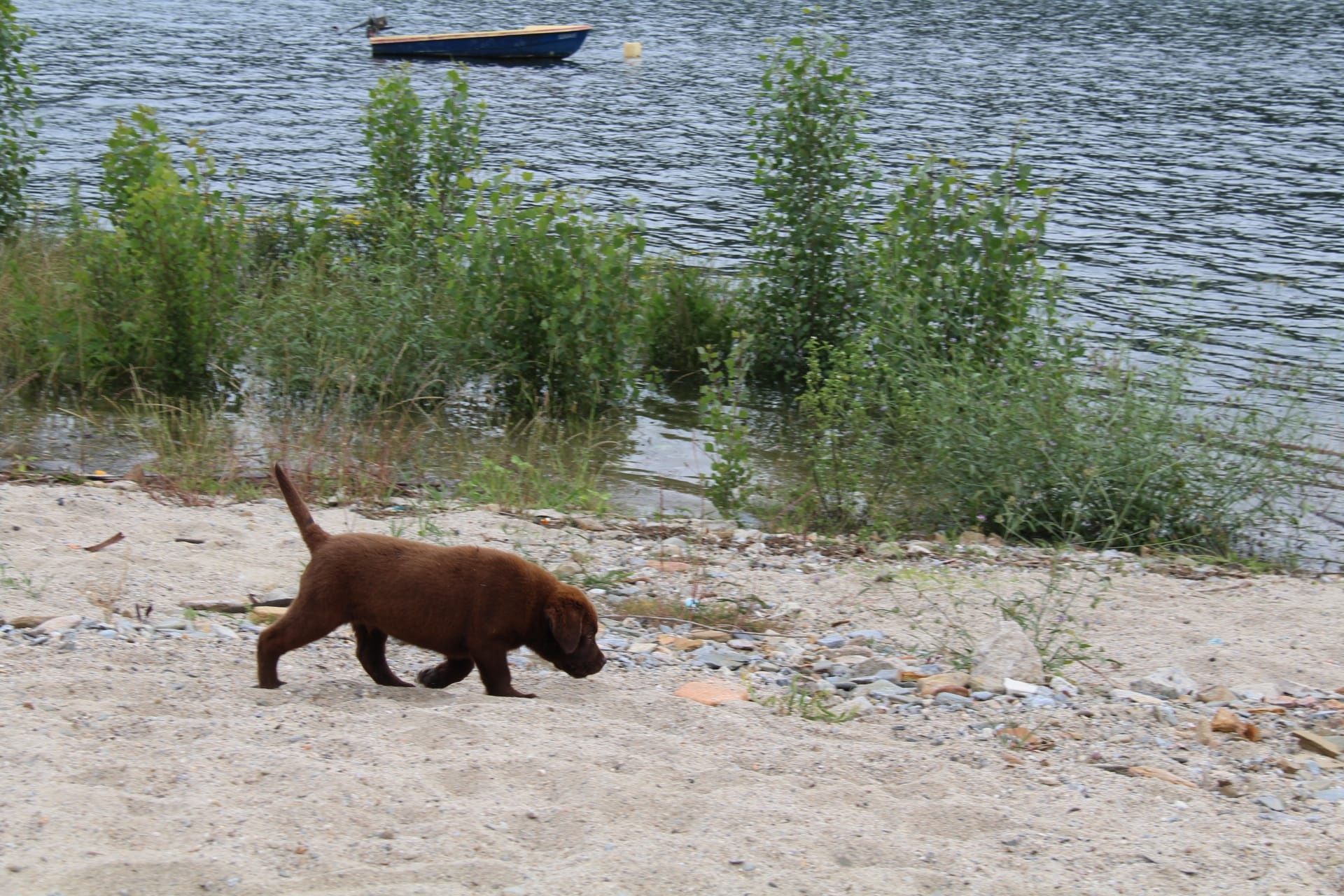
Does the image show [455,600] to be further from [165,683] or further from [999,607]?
[999,607]

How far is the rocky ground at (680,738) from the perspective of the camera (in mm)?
3734

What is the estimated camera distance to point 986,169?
2081 cm

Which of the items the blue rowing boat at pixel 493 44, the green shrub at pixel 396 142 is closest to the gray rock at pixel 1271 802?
the green shrub at pixel 396 142

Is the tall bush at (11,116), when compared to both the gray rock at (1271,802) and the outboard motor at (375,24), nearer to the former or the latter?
the gray rock at (1271,802)

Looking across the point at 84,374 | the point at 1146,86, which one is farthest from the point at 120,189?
the point at 1146,86

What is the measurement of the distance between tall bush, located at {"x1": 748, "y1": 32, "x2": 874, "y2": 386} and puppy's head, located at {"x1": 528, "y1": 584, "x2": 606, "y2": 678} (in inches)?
270

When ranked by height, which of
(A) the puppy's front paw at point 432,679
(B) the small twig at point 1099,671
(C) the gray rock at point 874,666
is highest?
(A) the puppy's front paw at point 432,679

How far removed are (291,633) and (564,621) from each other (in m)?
1.01

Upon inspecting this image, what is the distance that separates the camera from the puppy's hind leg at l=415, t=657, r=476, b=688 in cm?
514

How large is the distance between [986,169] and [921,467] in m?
13.1

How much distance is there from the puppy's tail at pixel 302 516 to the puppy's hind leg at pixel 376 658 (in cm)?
37

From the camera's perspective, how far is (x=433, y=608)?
481 cm

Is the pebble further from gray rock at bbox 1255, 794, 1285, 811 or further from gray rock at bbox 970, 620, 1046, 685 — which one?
gray rock at bbox 1255, 794, 1285, 811

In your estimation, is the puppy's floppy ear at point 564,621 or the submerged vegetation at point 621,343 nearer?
the puppy's floppy ear at point 564,621
